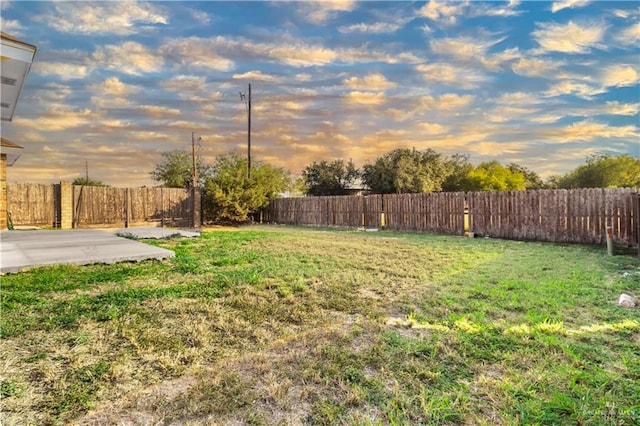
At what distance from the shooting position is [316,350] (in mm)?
2186

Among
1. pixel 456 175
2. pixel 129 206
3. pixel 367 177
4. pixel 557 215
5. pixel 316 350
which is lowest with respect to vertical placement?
pixel 316 350

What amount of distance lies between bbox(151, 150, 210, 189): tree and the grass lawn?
21.1 meters

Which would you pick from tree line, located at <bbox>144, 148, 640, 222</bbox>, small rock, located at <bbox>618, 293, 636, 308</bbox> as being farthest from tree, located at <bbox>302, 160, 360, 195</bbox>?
small rock, located at <bbox>618, 293, 636, 308</bbox>

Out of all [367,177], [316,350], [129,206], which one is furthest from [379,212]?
[367,177]

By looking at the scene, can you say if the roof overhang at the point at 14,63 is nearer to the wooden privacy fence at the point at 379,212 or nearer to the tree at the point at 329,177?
the wooden privacy fence at the point at 379,212

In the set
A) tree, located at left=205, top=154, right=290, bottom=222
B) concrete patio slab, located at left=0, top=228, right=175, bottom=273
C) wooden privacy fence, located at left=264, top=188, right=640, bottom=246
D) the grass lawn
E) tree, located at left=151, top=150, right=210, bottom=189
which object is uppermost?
tree, located at left=151, top=150, right=210, bottom=189

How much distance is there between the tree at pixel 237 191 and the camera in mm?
16837

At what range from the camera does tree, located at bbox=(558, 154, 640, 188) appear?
2050 cm

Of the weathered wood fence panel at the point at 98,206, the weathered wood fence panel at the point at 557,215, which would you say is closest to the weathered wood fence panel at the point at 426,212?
the weathered wood fence panel at the point at 557,215

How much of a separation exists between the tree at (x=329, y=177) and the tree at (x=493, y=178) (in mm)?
9280

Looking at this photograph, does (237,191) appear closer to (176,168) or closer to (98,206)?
(98,206)

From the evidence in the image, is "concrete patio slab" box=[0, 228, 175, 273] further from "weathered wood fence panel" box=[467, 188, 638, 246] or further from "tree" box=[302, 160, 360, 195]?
"tree" box=[302, 160, 360, 195]

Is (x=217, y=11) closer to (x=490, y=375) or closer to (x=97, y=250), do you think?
(x=97, y=250)

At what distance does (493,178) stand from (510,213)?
1867 cm
